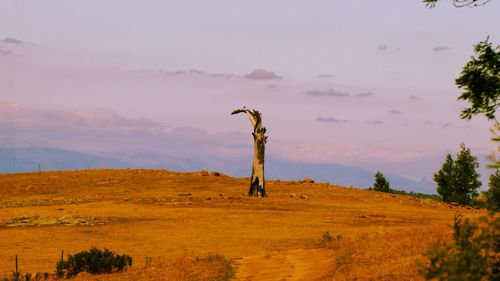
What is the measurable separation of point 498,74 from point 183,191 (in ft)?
147

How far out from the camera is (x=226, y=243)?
95.9ft

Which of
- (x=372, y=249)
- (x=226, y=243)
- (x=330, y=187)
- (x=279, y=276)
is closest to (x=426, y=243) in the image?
(x=372, y=249)

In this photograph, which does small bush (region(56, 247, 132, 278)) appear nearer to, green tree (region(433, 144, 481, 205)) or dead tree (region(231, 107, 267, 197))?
dead tree (region(231, 107, 267, 197))

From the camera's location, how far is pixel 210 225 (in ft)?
115

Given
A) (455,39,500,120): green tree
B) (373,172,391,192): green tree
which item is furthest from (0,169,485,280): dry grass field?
(373,172,391,192): green tree

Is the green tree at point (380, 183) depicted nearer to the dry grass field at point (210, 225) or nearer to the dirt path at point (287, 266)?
the dry grass field at point (210, 225)

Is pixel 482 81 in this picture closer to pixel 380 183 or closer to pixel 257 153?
pixel 257 153

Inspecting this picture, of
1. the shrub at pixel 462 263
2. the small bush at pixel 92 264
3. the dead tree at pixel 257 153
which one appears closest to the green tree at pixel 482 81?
the shrub at pixel 462 263

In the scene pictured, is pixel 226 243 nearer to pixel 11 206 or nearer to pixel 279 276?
pixel 279 276

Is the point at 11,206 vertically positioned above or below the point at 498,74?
below

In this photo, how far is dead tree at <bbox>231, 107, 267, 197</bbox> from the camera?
52719mm

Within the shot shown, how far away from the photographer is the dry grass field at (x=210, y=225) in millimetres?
21375

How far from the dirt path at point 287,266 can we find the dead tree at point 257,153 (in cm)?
2771

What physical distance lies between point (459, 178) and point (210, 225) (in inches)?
1734
